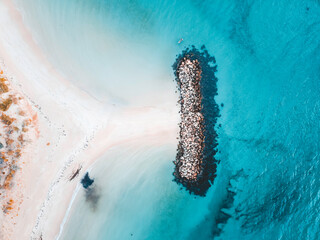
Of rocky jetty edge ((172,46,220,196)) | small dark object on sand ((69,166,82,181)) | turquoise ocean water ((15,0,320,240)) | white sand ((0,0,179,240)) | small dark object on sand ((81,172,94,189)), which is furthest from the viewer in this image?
rocky jetty edge ((172,46,220,196))

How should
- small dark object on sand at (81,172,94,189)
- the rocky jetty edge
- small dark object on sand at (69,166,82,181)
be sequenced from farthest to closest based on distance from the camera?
the rocky jetty edge, small dark object on sand at (81,172,94,189), small dark object on sand at (69,166,82,181)

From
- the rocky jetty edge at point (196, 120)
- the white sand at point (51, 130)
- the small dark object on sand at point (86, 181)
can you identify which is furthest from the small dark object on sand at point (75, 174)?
the rocky jetty edge at point (196, 120)

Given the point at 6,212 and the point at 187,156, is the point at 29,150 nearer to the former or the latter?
the point at 6,212

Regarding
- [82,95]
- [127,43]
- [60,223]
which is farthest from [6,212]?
[127,43]

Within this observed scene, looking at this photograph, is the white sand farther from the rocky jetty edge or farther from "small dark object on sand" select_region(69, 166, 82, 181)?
the rocky jetty edge

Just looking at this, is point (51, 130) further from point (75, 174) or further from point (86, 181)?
point (86, 181)

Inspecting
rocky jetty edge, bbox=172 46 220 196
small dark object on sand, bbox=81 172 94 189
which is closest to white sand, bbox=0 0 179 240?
small dark object on sand, bbox=81 172 94 189
